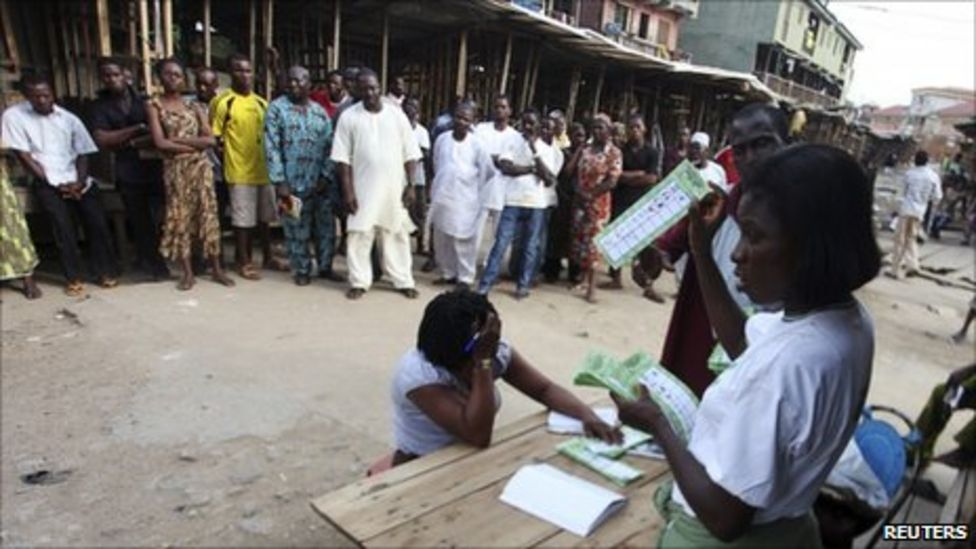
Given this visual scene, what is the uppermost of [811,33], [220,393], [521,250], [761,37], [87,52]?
[811,33]

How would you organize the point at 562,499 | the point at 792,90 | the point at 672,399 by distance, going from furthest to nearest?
the point at 792,90 → the point at 562,499 → the point at 672,399

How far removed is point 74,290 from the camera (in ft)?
15.7

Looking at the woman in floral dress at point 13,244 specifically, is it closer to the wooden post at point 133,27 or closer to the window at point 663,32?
the wooden post at point 133,27

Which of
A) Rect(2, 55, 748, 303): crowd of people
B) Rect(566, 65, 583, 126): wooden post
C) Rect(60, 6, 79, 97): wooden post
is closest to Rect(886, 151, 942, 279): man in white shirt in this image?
Rect(566, 65, 583, 126): wooden post

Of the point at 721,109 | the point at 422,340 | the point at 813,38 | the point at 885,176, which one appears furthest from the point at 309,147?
the point at 813,38

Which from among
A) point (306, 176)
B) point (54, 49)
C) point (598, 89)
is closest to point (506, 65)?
point (598, 89)

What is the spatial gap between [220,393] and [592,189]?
12.5ft

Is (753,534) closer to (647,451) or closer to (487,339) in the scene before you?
(647,451)

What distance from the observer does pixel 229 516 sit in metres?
2.51

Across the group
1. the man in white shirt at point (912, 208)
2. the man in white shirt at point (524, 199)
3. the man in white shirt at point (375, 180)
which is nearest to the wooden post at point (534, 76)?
the man in white shirt at point (524, 199)

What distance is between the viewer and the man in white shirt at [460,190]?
5680 mm

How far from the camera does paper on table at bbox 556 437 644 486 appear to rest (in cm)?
171

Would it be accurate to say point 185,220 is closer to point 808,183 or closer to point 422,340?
point 422,340

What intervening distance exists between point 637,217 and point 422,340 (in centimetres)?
73
